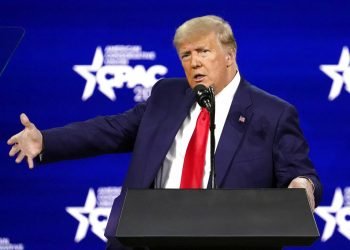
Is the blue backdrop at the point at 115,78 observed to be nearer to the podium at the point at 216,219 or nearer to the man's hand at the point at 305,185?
the man's hand at the point at 305,185

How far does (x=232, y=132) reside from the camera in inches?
97.7

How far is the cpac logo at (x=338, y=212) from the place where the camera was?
3.53 metres

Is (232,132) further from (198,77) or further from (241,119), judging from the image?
(198,77)

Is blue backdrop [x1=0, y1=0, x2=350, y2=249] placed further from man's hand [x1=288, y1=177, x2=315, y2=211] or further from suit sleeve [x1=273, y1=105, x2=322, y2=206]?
man's hand [x1=288, y1=177, x2=315, y2=211]

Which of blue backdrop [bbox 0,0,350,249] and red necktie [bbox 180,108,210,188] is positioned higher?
blue backdrop [bbox 0,0,350,249]

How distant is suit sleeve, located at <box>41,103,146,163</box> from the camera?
255 centimetres

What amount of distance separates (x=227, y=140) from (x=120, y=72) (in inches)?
45.4

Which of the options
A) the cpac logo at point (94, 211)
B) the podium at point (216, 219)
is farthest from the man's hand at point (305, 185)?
the cpac logo at point (94, 211)

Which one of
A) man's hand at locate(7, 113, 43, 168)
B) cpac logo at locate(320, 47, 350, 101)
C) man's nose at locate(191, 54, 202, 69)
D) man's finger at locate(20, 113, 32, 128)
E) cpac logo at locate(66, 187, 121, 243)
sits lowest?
man's hand at locate(7, 113, 43, 168)

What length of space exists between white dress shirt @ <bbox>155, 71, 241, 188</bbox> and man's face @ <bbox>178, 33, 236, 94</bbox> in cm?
5

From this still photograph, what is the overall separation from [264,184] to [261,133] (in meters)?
0.14

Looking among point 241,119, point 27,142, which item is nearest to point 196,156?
point 241,119

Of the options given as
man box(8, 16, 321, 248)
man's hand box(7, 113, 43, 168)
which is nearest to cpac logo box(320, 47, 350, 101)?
man box(8, 16, 321, 248)

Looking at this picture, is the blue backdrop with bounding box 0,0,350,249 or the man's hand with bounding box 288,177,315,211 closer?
the man's hand with bounding box 288,177,315,211
